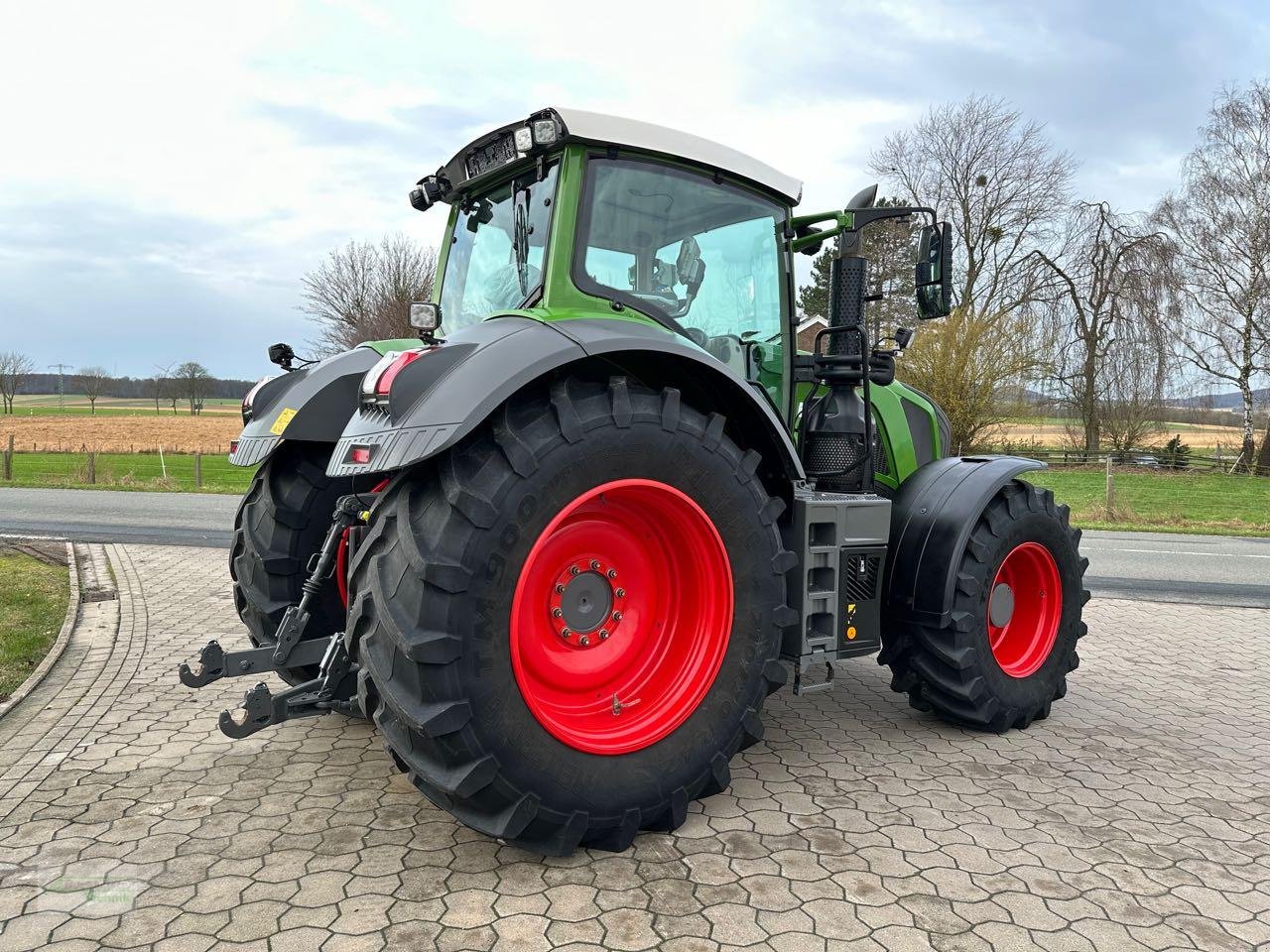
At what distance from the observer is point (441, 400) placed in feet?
8.60

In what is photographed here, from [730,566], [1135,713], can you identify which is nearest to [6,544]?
[730,566]

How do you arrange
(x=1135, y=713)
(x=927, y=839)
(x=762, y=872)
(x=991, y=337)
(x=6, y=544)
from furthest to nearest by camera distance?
1. (x=991, y=337)
2. (x=6, y=544)
3. (x=1135, y=713)
4. (x=927, y=839)
5. (x=762, y=872)

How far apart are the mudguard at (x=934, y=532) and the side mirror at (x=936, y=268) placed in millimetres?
803

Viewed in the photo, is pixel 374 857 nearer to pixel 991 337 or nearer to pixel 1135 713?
pixel 1135 713

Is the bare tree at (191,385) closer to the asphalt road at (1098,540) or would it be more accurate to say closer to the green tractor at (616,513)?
the asphalt road at (1098,540)

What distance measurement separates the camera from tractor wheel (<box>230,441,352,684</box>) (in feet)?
12.7

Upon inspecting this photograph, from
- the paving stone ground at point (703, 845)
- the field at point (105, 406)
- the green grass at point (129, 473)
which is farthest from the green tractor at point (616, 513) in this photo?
the field at point (105, 406)

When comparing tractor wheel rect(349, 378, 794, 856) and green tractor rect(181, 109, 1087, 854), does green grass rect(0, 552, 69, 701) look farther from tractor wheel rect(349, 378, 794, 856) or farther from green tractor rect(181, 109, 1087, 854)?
tractor wheel rect(349, 378, 794, 856)

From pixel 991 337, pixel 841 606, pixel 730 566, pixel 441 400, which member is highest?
pixel 991 337

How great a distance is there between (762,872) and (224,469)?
26.3 meters

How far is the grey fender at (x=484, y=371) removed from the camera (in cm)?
257

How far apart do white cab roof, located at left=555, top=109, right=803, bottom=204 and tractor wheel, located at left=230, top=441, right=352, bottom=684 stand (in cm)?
187

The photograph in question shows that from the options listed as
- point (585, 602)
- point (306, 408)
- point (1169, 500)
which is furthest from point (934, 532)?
point (1169, 500)

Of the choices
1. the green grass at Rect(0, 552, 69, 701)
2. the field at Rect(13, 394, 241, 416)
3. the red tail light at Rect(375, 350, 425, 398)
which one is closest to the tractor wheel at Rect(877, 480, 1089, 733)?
the red tail light at Rect(375, 350, 425, 398)
